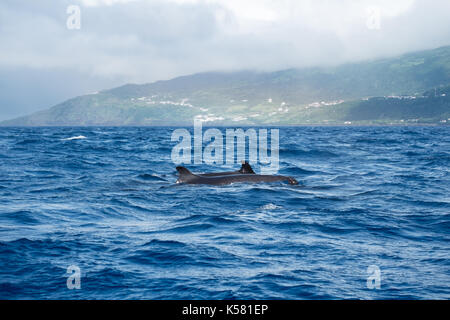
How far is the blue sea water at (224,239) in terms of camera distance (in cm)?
917

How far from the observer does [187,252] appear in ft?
37.8

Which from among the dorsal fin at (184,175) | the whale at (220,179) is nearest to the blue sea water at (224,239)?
the whale at (220,179)

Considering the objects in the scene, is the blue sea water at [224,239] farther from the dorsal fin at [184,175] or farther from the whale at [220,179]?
the dorsal fin at [184,175]

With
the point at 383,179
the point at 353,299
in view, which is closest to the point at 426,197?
the point at 383,179

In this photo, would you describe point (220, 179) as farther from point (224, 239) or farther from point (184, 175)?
point (224, 239)

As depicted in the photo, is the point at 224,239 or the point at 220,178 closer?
the point at 224,239

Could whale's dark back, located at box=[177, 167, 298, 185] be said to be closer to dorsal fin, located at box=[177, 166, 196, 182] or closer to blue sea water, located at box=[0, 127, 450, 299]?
dorsal fin, located at box=[177, 166, 196, 182]

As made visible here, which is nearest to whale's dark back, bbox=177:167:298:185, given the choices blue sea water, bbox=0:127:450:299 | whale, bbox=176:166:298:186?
whale, bbox=176:166:298:186

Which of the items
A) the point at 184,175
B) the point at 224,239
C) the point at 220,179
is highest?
the point at 184,175

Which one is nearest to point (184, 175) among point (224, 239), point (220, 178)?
point (220, 178)

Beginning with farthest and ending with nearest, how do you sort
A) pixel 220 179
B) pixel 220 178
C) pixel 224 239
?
pixel 220 178 < pixel 220 179 < pixel 224 239

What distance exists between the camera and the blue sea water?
9.17 m

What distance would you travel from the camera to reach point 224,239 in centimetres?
1277

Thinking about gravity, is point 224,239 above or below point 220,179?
below
